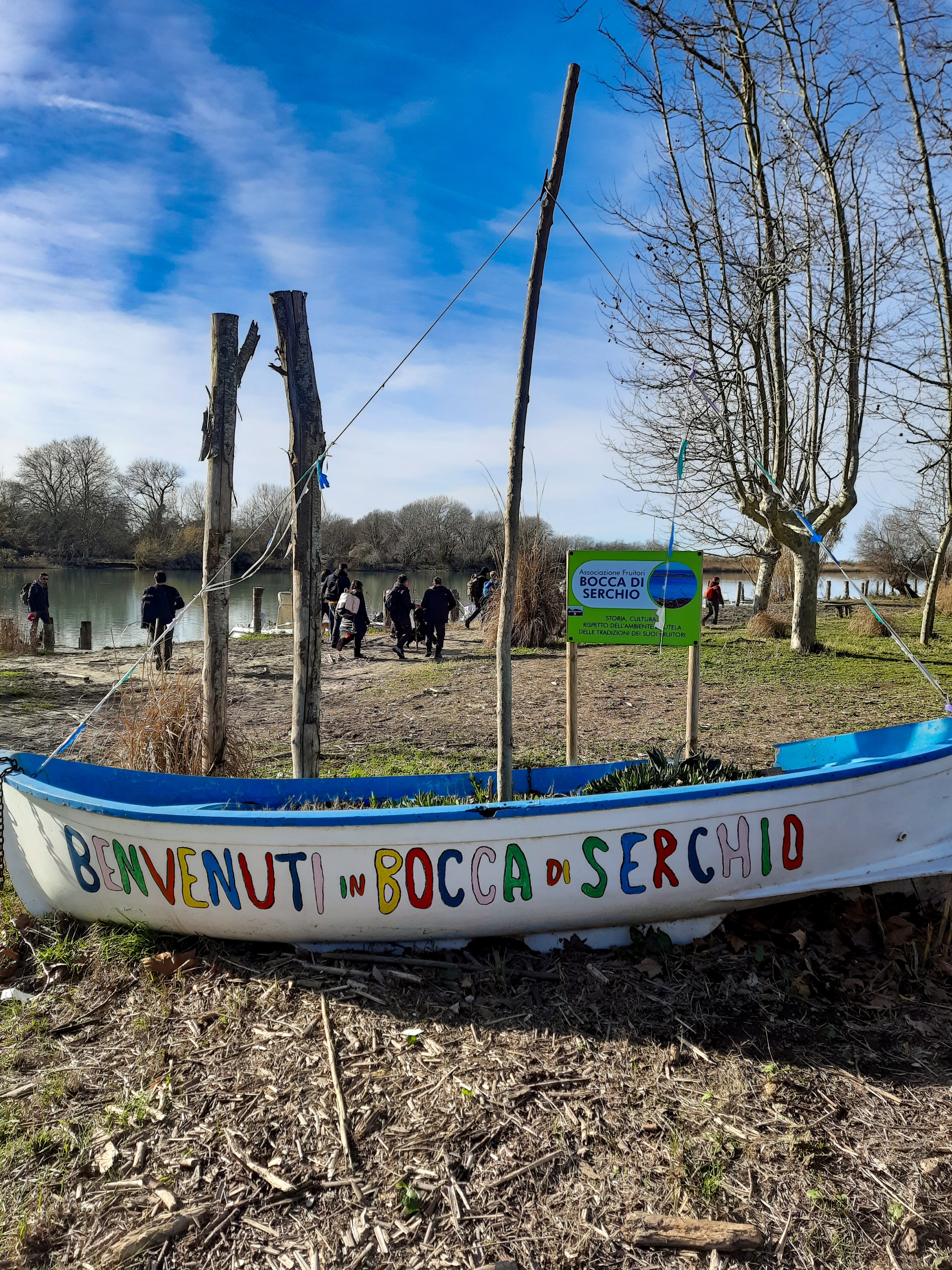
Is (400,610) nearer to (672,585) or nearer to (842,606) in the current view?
(672,585)

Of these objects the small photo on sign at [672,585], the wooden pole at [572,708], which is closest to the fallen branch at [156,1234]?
the wooden pole at [572,708]

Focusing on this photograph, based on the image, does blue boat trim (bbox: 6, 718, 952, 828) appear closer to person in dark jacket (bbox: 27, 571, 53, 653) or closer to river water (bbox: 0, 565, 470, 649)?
river water (bbox: 0, 565, 470, 649)

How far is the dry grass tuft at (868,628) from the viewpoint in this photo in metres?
15.8

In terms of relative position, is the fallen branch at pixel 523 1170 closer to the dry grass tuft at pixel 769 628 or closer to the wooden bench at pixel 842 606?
the dry grass tuft at pixel 769 628

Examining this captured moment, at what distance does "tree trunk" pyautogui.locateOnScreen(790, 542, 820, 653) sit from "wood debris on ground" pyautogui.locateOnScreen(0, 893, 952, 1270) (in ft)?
33.9

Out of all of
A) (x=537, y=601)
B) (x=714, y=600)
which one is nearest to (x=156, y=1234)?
(x=537, y=601)

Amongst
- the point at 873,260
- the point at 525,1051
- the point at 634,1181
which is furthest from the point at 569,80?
the point at 873,260

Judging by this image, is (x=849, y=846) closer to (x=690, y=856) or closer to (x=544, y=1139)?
(x=690, y=856)

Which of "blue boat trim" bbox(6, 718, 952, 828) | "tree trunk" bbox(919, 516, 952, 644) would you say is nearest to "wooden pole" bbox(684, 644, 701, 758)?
"blue boat trim" bbox(6, 718, 952, 828)

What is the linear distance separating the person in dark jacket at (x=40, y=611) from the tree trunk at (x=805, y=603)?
14468 mm

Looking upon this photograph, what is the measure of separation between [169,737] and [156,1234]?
3.32m

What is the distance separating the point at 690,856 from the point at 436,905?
1065 mm

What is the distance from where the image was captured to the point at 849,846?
3.43 meters

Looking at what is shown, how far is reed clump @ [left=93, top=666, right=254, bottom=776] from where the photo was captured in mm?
5137
